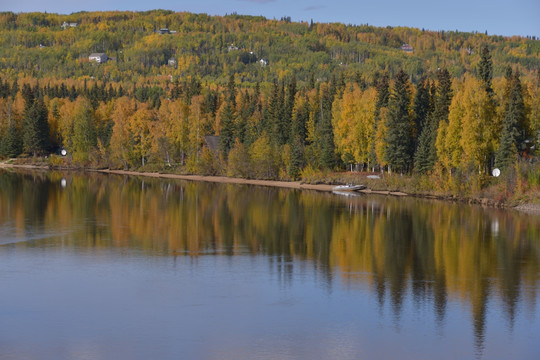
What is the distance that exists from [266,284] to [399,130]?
162 ft

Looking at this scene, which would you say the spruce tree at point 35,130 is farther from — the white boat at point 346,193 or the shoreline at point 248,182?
the white boat at point 346,193

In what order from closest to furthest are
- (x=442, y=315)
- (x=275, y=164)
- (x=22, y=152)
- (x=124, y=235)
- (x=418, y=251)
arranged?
1. (x=442, y=315)
2. (x=418, y=251)
3. (x=124, y=235)
4. (x=275, y=164)
5. (x=22, y=152)

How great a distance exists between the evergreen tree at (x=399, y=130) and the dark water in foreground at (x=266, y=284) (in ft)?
60.2

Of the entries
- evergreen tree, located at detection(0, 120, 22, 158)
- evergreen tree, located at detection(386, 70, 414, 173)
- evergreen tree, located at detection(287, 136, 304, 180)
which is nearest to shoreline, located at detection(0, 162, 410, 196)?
evergreen tree, located at detection(287, 136, 304, 180)

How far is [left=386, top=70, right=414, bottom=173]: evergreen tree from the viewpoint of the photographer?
256 ft

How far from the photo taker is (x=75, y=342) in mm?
23625

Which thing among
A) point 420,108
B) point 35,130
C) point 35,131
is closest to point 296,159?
point 420,108

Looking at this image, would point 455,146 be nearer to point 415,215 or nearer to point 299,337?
point 415,215

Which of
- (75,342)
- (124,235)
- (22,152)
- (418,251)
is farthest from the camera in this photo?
(22,152)

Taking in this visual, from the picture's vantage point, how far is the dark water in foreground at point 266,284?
23953mm

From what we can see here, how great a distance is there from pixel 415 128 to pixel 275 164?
21.8 meters

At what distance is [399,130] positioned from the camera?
78312 millimetres

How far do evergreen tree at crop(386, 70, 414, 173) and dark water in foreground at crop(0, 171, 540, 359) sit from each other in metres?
18.3

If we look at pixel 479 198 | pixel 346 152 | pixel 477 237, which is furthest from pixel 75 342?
pixel 346 152
